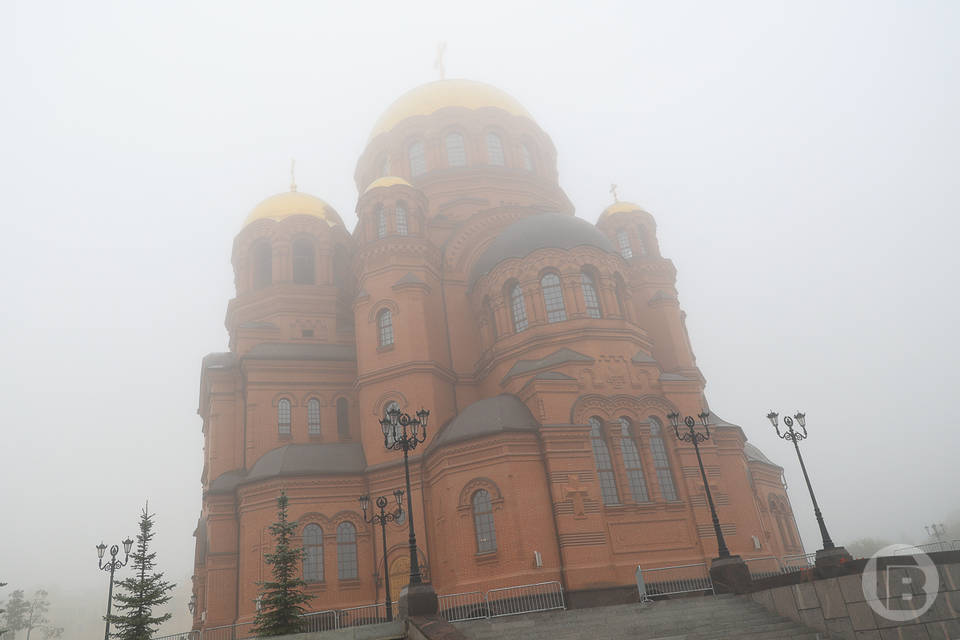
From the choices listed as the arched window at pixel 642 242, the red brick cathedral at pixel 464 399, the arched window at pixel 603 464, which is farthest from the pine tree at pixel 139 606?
the arched window at pixel 642 242

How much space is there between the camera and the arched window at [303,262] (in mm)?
31469

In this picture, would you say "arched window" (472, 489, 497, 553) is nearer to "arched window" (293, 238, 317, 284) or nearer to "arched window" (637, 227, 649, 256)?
"arched window" (637, 227, 649, 256)

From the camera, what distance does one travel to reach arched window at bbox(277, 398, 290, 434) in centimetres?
2619

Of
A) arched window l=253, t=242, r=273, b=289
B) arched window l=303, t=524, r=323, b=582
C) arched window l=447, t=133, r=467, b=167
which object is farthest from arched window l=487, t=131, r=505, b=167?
arched window l=303, t=524, r=323, b=582

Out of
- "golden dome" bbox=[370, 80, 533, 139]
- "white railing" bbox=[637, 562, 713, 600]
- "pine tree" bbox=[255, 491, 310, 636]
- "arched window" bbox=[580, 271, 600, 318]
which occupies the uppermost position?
"golden dome" bbox=[370, 80, 533, 139]

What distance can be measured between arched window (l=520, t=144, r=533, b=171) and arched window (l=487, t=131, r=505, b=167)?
1.17 metres

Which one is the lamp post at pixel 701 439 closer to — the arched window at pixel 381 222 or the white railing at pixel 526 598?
the white railing at pixel 526 598

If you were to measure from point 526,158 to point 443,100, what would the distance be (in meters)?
5.38

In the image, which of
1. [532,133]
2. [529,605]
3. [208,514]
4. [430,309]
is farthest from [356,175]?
[529,605]

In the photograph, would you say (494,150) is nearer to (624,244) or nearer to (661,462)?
(624,244)

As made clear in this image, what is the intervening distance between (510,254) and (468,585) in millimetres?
11862

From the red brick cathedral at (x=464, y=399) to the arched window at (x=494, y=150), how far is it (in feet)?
0.99

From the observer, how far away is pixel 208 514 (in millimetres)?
24531

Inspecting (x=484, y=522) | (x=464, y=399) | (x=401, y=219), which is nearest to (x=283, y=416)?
(x=464, y=399)
